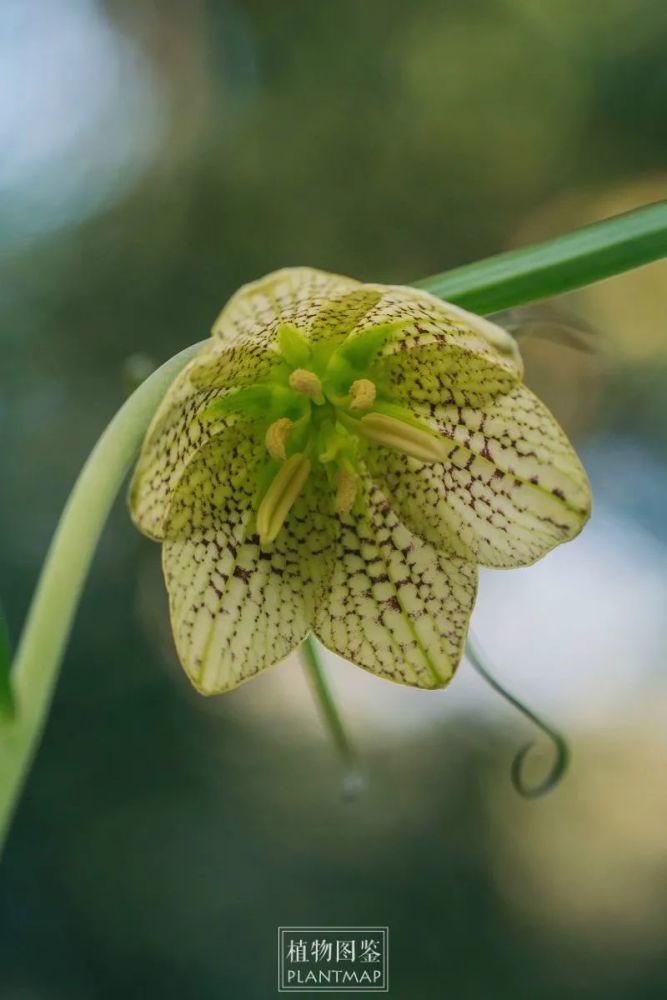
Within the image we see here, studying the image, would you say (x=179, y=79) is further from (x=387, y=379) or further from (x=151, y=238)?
(x=387, y=379)

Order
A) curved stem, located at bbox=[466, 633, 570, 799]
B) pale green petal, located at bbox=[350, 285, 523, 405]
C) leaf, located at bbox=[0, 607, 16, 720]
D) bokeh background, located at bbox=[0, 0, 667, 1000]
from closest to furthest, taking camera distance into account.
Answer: leaf, located at bbox=[0, 607, 16, 720] → pale green petal, located at bbox=[350, 285, 523, 405] → curved stem, located at bbox=[466, 633, 570, 799] → bokeh background, located at bbox=[0, 0, 667, 1000]

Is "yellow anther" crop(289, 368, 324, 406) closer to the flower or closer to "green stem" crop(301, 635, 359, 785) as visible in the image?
the flower

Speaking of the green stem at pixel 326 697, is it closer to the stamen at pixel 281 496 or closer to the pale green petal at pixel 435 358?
the stamen at pixel 281 496

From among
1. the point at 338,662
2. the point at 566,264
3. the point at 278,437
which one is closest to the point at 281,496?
the point at 278,437

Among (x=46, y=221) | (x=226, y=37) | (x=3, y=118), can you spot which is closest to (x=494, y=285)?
(x=3, y=118)

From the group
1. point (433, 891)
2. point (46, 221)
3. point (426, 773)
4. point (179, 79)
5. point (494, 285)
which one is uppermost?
point (179, 79)

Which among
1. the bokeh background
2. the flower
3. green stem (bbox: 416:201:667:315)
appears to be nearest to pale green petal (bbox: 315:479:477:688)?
the flower

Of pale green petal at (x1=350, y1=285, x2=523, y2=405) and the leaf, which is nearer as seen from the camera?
the leaf
